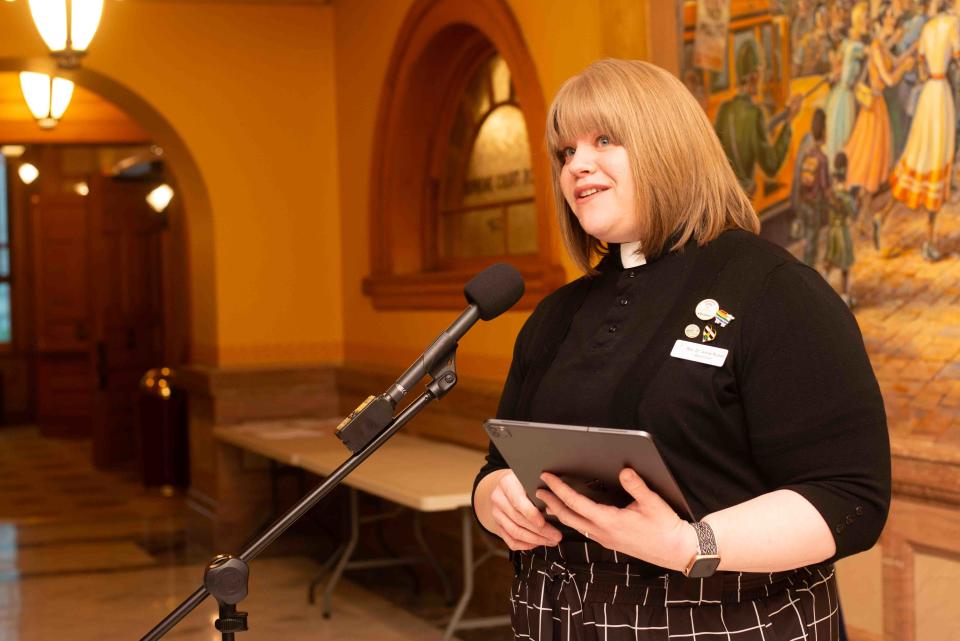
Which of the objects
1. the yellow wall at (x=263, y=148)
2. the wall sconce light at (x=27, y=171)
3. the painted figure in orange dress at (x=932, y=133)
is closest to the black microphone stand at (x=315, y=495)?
the painted figure in orange dress at (x=932, y=133)

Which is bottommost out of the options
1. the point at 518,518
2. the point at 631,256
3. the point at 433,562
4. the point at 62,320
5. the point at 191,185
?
the point at 433,562

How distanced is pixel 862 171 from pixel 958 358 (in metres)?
0.58

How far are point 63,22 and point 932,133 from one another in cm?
347

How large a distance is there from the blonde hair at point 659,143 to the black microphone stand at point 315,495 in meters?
0.34

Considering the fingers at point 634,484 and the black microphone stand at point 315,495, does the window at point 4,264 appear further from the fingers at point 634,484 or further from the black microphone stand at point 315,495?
the fingers at point 634,484

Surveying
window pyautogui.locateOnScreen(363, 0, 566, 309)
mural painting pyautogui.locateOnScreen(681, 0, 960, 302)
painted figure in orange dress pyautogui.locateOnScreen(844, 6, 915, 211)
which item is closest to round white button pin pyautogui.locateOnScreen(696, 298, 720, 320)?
mural painting pyautogui.locateOnScreen(681, 0, 960, 302)

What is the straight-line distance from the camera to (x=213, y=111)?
7523 mm

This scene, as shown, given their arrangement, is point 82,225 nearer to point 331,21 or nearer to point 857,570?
point 331,21

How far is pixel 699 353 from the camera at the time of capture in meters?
1.68

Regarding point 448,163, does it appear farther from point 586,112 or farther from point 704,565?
point 704,565

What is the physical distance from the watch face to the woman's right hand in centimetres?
26

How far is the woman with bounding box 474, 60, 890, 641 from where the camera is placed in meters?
1.58

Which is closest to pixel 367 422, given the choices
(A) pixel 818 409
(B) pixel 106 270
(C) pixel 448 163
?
(A) pixel 818 409

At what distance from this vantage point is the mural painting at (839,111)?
3156 millimetres
